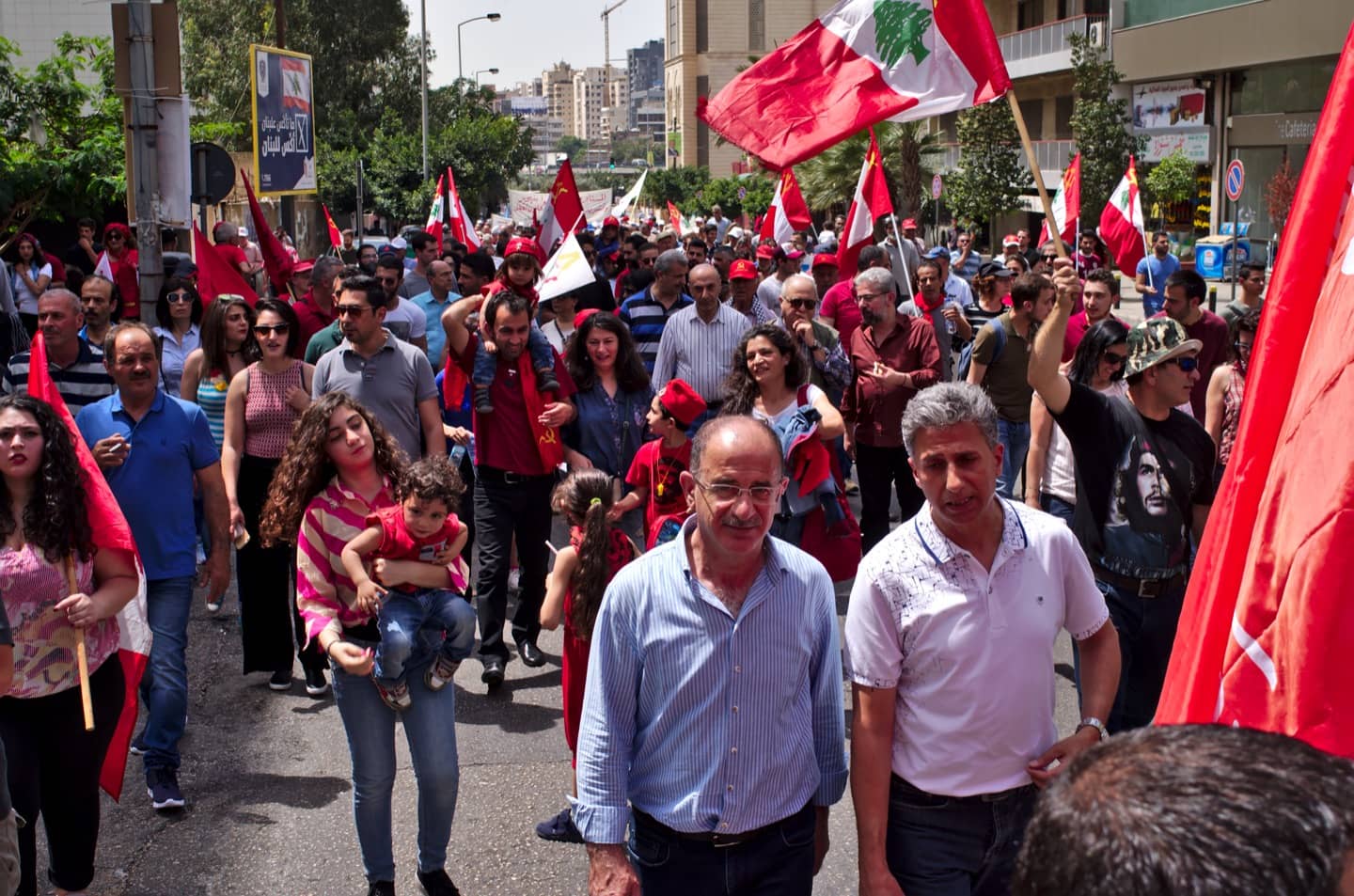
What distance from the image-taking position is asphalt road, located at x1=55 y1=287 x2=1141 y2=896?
536 cm

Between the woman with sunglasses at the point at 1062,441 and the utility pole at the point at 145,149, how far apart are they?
5.88 metres

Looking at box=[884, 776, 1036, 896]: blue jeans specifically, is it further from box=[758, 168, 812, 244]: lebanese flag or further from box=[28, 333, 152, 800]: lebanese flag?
box=[758, 168, 812, 244]: lebanese flag

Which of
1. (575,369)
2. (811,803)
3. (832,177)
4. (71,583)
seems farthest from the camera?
(832,177)

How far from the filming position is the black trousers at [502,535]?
7.55 m

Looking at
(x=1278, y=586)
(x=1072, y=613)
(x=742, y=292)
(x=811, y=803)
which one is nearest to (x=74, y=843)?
(x=811, y=803)

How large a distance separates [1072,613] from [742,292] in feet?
22.0

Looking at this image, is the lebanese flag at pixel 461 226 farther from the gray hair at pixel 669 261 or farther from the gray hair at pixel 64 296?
the gray hair at pixel 64 296

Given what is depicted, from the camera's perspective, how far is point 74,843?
4875 millimetres

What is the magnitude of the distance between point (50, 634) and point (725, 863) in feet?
8.05

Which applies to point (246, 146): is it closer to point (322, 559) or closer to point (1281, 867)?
point (322, 559)

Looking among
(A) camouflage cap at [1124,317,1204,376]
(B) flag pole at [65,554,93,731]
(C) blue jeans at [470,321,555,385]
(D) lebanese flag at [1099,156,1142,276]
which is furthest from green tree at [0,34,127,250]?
(A) camouflage cap at [1124,317,1204,376]

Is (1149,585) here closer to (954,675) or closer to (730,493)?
(954,675)

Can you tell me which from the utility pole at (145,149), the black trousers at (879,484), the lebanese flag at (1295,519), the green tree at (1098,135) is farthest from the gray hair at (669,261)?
the green tree at (1098,135)

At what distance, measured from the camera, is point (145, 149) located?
9.90 meters
